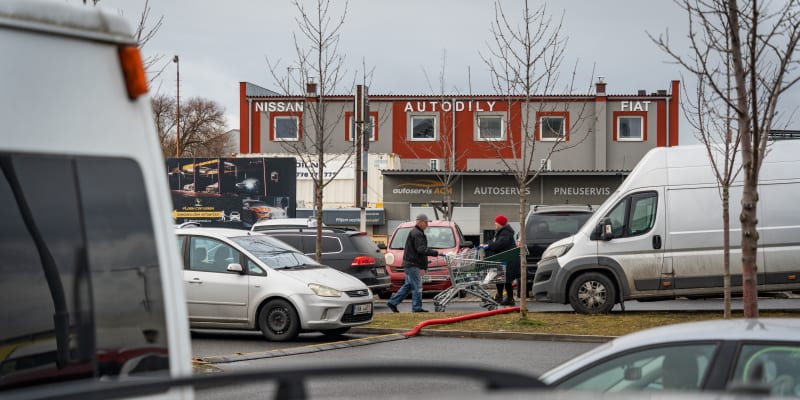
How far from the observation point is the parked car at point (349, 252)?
68.5 ft

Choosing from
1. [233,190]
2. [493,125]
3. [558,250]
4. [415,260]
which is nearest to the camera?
[558,250]

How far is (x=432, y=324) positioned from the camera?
50.9ft

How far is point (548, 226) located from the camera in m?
21.9

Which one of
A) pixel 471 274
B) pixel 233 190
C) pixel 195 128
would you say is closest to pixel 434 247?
pixel 471 274

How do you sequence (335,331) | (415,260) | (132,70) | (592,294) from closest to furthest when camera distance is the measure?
(132,70), (335,331), (592,294), (415,260)

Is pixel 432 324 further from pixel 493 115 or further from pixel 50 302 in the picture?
pixel 493 115

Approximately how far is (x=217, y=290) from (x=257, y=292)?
22.5 inches

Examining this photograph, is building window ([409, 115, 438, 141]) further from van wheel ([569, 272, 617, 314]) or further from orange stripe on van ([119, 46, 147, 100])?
orange stripe on van ([119, 46, 147, 100])

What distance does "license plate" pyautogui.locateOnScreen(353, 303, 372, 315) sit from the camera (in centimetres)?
1441

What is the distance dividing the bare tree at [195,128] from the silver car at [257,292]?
5213 cm

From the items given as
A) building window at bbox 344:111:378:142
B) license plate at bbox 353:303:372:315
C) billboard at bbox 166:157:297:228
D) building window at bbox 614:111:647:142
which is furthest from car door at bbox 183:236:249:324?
building window at bbox 614:111:647:142

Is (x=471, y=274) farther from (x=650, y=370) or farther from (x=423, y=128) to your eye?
(x=423, y=128)

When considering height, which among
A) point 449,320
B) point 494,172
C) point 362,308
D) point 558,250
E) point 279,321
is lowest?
point 449,320

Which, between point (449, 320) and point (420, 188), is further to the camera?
point (420, 188)
